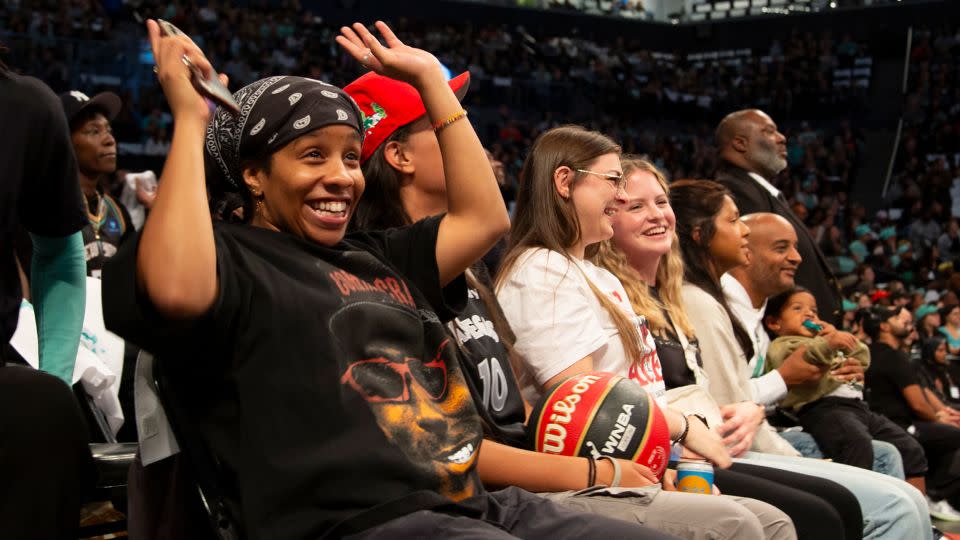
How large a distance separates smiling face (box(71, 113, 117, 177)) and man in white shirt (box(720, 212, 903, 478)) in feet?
8.51

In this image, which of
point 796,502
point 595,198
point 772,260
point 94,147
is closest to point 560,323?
point 595,198

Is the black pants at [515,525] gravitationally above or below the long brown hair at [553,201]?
below

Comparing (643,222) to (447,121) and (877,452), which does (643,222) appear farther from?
(877,452)

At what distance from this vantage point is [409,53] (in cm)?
210

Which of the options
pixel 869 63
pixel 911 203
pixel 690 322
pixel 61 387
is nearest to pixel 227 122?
pixel 61 387

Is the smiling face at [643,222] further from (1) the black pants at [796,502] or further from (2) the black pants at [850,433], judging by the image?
(2) the black pants at [850,433]

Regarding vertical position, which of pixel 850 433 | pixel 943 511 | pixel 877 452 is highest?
pixel 850 433

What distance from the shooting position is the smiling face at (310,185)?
1819mm

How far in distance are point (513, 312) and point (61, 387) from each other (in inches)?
46.9

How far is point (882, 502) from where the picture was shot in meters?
3.10

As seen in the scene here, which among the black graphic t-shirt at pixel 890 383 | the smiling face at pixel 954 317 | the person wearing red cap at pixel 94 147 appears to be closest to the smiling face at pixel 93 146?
the person wearing red cap at pixel 94 147

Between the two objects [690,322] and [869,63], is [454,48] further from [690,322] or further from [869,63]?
[690,322]

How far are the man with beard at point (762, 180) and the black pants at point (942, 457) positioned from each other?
2.94 feet

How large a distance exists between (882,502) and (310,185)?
2.16 metres
